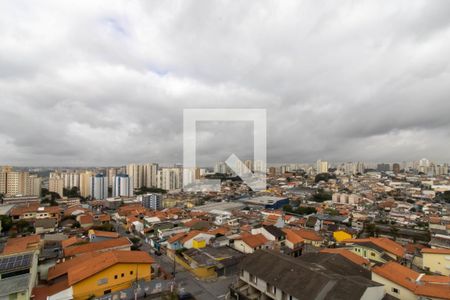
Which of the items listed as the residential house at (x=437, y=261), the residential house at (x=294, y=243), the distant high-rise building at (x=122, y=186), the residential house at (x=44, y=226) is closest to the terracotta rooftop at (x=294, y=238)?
the residential house at (x=294, y=243)

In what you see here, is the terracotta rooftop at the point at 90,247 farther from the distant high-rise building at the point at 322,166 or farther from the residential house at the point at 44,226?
the distant high-rise building at the point at 322,166

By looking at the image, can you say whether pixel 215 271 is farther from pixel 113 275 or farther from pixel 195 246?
pixel 113 275

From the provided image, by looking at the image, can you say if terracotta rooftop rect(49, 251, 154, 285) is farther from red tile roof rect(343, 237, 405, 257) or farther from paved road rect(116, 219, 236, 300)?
red tile roof rect(343, 237, 405, 257)

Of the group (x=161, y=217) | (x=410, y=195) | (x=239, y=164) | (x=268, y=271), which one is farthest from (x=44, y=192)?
(x=410, y=195)

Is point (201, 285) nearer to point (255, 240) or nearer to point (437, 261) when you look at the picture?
point (255, 240)

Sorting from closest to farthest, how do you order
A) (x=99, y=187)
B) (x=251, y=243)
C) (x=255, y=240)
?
(x=251, y=243) < (x=255, y=240) < (x=99, y=187)

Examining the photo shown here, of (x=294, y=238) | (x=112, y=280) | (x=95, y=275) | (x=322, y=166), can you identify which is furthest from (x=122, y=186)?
(x=322, y=166)
